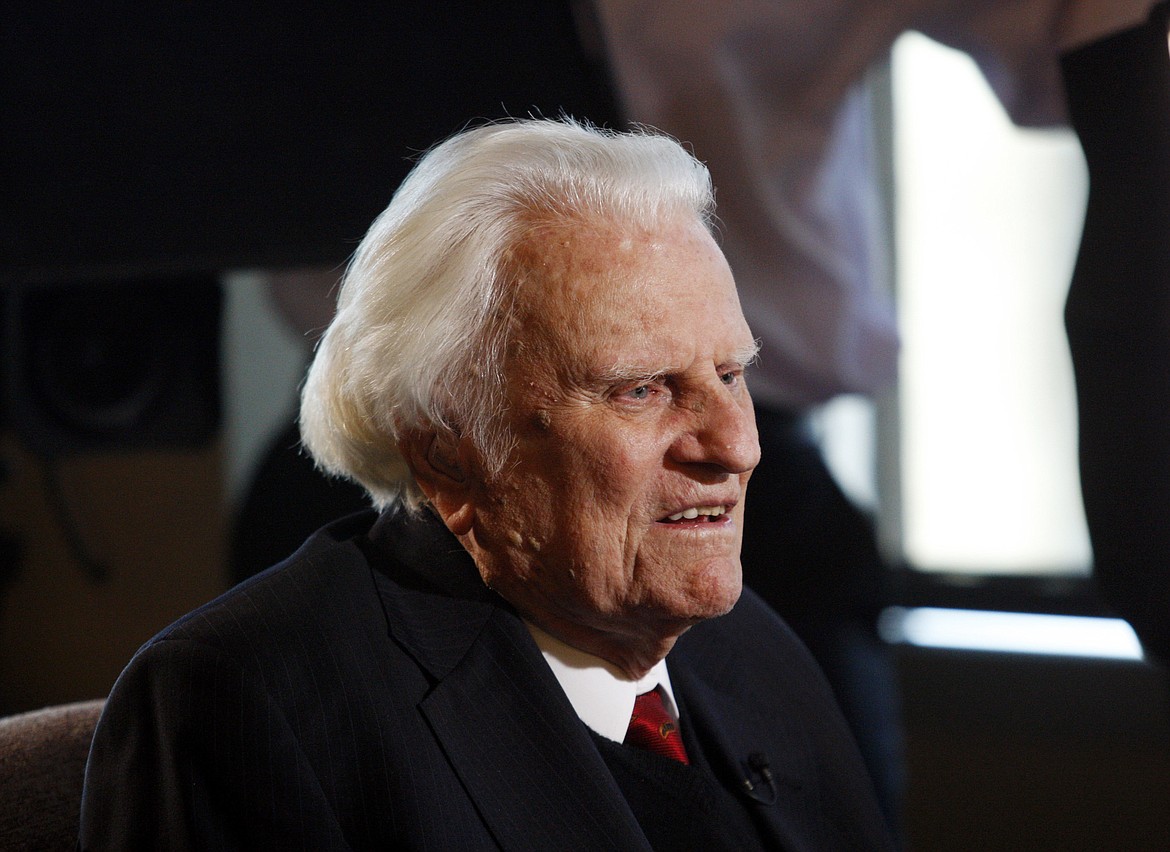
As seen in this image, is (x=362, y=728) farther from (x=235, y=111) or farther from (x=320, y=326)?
(x=235, y=111)

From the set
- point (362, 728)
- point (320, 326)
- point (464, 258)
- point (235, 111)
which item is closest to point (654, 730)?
point (362, 728)

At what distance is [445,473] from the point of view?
44.8 inches

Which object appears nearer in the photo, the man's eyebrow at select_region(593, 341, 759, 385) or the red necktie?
the man's eyebrow at select_region(593, 341, 759, 385)

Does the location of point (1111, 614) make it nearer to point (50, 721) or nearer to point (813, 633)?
point (813, 633)

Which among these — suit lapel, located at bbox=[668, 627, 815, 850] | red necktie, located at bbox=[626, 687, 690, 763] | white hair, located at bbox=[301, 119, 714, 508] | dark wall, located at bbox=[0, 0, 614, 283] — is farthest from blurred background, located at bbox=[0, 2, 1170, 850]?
red necktie, located at bbox=[626, 687, 690, 763]

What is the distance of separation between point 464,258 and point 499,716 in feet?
1.48

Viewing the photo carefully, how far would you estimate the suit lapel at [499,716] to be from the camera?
1021 mm

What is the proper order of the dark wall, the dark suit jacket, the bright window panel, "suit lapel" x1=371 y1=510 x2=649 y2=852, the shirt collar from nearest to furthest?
the dark suit jacket → "suit lapel" x1=371 y1=510 x2=649 y2=852 → the shirt collar → the dark wall → the bright window panel

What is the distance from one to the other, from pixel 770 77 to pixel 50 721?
1.42 meters

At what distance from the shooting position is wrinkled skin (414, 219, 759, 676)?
104cm

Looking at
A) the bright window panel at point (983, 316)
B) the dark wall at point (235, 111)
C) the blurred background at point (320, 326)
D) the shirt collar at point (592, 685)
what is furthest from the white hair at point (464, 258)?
the bright window panel at point (983, 316)

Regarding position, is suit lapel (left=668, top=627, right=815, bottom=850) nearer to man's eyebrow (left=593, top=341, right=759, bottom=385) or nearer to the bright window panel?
man's eyebrow (left=593, top=341, right=759, bottom=385)

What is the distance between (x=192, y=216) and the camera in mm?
2062

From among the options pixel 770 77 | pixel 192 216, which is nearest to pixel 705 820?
pixel 770 77
